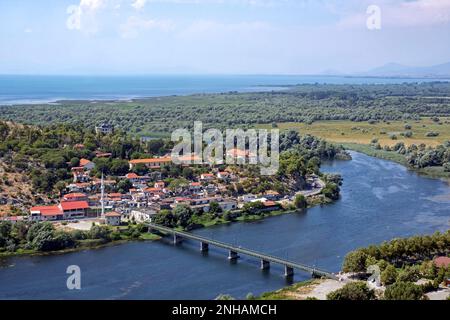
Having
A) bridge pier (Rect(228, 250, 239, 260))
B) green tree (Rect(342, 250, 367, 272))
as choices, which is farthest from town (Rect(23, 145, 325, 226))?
A: green tree (Rect(342, 250, 367, 272))

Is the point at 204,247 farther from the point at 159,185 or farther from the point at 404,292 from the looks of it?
the point at 404,292

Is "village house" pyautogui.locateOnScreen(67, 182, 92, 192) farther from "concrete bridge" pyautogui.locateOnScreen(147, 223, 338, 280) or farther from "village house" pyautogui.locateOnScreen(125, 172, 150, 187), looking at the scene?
"concrete bridge" pyautogui.locateOnScreen(147, 223, 338, 280)

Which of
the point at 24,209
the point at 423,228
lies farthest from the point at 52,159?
the point at 423,228

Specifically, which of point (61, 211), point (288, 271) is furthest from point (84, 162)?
point (288, 271)
